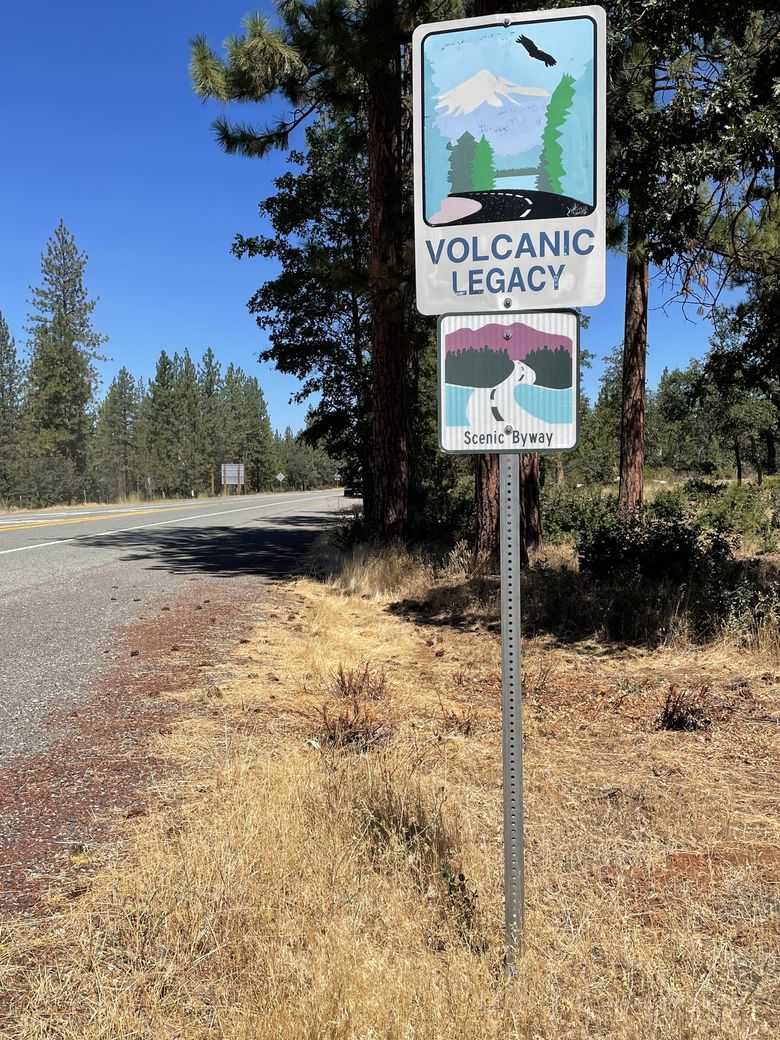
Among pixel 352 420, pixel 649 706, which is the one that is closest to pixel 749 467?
pixel 352 420

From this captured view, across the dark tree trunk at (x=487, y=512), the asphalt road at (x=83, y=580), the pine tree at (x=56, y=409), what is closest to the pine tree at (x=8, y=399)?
the pine tree at (x=56, y=409)

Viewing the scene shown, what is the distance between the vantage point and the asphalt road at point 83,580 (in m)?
5.38

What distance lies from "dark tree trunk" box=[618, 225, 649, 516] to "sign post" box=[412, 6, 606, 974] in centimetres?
1337

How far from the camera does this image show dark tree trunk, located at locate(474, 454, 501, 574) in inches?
369

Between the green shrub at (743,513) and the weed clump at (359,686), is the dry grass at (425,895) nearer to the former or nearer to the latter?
the weed clump at (359,686)

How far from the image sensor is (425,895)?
250cm

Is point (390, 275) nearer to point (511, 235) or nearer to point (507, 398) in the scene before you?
point (511, 235)

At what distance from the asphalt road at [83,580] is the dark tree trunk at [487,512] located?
11.2 ft

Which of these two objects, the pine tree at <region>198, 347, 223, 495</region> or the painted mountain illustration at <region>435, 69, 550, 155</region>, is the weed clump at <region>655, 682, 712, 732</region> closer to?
the painted mountain illustration at <region>435, 69, 550, 155</region>

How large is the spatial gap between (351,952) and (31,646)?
5.45m

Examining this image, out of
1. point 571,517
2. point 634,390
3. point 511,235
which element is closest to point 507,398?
point 511,235

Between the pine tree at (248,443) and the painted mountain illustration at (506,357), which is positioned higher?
the pine tree at (248,443)

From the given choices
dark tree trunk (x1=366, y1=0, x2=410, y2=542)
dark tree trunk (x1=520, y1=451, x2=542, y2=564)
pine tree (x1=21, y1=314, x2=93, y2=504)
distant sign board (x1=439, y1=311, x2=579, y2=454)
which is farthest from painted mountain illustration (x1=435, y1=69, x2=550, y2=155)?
pine tree (x1=21, y1=314, x2=93, y2=504)

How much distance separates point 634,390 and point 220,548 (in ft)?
29.5
